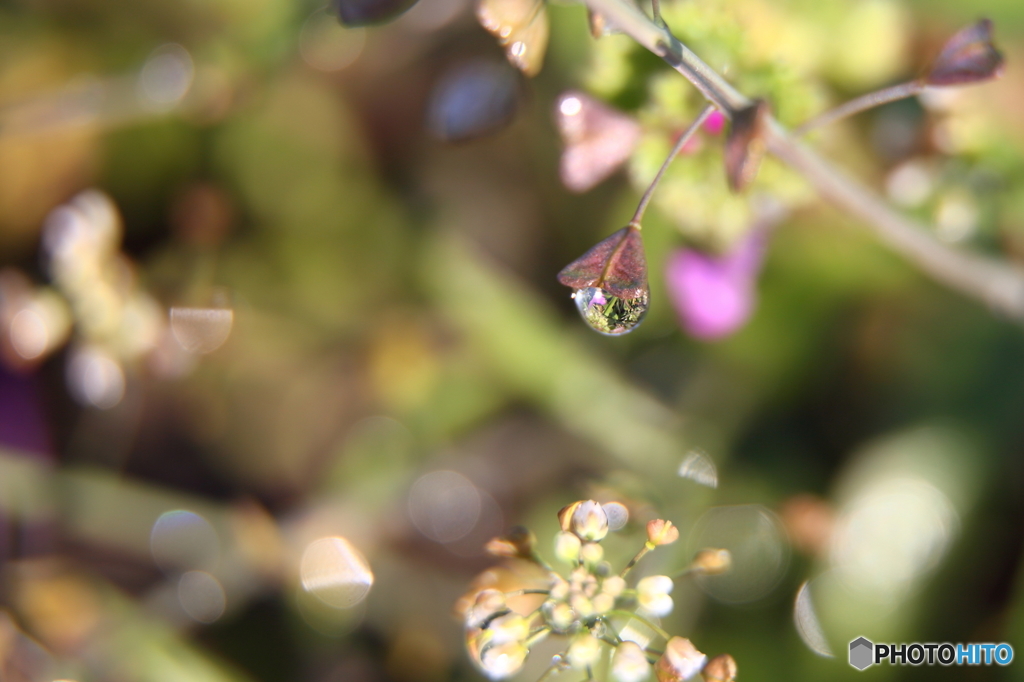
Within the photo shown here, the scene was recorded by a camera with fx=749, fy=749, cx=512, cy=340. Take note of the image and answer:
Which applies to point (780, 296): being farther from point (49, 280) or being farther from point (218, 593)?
point (49, 280)

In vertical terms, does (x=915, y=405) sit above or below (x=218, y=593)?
above

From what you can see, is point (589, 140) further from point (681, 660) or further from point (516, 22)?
point (681, 660)

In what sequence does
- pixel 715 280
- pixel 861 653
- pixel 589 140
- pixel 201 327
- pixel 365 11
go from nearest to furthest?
pixel 365 11 → pixel 589 140 → pixel 715 280 → pixel 861 653 → pixel 201 327

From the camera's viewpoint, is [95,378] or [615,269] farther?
[95,378]

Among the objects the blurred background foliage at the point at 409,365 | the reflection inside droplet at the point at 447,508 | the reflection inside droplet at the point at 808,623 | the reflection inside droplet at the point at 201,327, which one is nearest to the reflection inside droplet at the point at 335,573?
the blurred background foliage at the point at 409,365

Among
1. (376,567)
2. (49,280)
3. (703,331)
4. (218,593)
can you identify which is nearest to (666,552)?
(703,331)

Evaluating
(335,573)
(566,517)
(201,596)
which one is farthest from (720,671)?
(201,596)

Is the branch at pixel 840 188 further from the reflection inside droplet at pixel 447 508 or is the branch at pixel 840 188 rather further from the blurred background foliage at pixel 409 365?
the reflection inside droplet at pixel 447 508

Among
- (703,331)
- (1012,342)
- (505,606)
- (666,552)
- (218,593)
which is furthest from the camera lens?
(218,593)
